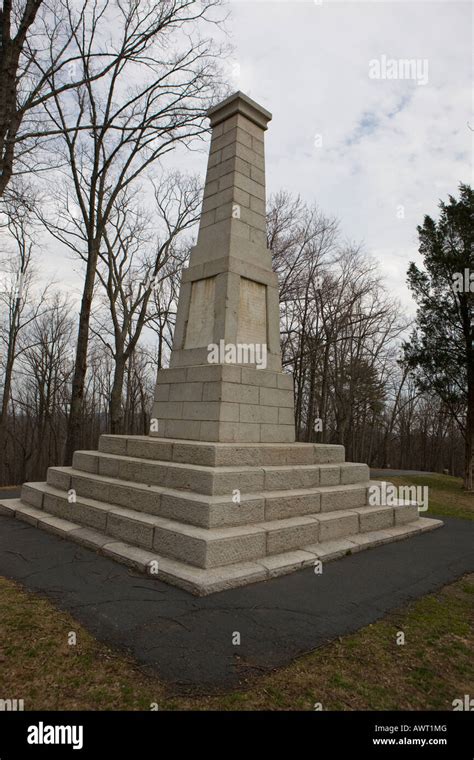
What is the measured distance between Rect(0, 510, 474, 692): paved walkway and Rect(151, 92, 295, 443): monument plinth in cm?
258

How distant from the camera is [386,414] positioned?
3597 cm

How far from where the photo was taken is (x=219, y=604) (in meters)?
3.84

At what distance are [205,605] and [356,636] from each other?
1.37 m

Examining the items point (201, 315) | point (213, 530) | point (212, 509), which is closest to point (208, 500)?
point (212, 509)

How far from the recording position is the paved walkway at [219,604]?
116 inches

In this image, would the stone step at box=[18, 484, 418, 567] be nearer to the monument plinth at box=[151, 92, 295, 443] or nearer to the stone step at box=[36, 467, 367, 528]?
the stone step at box=[36, 467, 367, 528]

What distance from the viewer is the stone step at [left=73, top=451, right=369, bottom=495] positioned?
533 centimetres

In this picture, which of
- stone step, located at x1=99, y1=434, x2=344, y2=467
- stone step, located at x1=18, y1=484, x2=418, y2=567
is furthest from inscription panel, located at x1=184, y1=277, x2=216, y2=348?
stone step, located at x1=18, y1=484, x2=418, y2=567

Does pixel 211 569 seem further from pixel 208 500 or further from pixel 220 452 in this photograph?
pixel 220 452

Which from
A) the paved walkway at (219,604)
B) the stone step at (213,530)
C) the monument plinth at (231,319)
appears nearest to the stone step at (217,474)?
the stone step at (213,530)

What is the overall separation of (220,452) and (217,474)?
52 centimetres

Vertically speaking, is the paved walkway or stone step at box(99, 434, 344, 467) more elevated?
stone step at box(99, 434, 344, 467)
